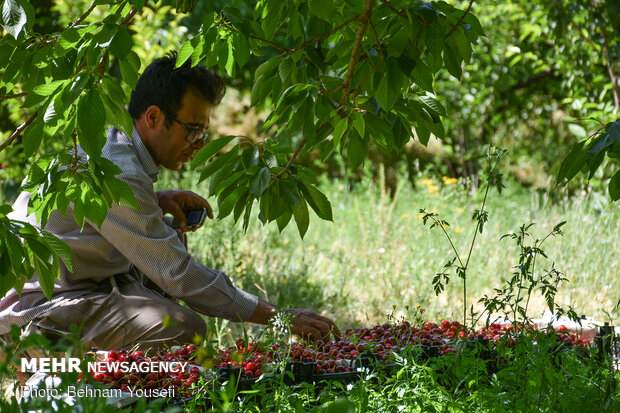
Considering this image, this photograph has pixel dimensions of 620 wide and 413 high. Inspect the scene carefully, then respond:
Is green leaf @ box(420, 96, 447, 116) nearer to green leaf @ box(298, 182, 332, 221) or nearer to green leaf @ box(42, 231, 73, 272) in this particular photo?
green leaf @ box(298, 182, 332, 221)

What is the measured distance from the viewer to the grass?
4.08 metres

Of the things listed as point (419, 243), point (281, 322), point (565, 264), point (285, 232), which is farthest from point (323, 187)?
point (281, 322)

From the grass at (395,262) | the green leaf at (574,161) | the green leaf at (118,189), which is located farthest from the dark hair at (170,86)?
the green leaf at (574,161)

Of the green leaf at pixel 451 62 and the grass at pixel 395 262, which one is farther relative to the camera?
the grass at pixel 395 262

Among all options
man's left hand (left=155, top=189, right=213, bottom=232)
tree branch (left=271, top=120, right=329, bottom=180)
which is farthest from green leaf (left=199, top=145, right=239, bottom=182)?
man's left hand (left=155, top=189, right=213, bottom=232)

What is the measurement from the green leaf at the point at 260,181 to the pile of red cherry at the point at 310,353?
387mm

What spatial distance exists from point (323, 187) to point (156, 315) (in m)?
4.99

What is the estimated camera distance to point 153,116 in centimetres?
299

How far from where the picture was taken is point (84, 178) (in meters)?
1.63

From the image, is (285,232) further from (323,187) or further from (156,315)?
(156,315)

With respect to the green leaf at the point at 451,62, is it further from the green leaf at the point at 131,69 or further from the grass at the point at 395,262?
the grass at the point at 395,262

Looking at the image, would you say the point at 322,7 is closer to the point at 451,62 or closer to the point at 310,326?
the point at 451,62

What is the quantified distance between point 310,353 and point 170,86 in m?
1.37

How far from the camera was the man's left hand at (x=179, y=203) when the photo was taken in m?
3.21
